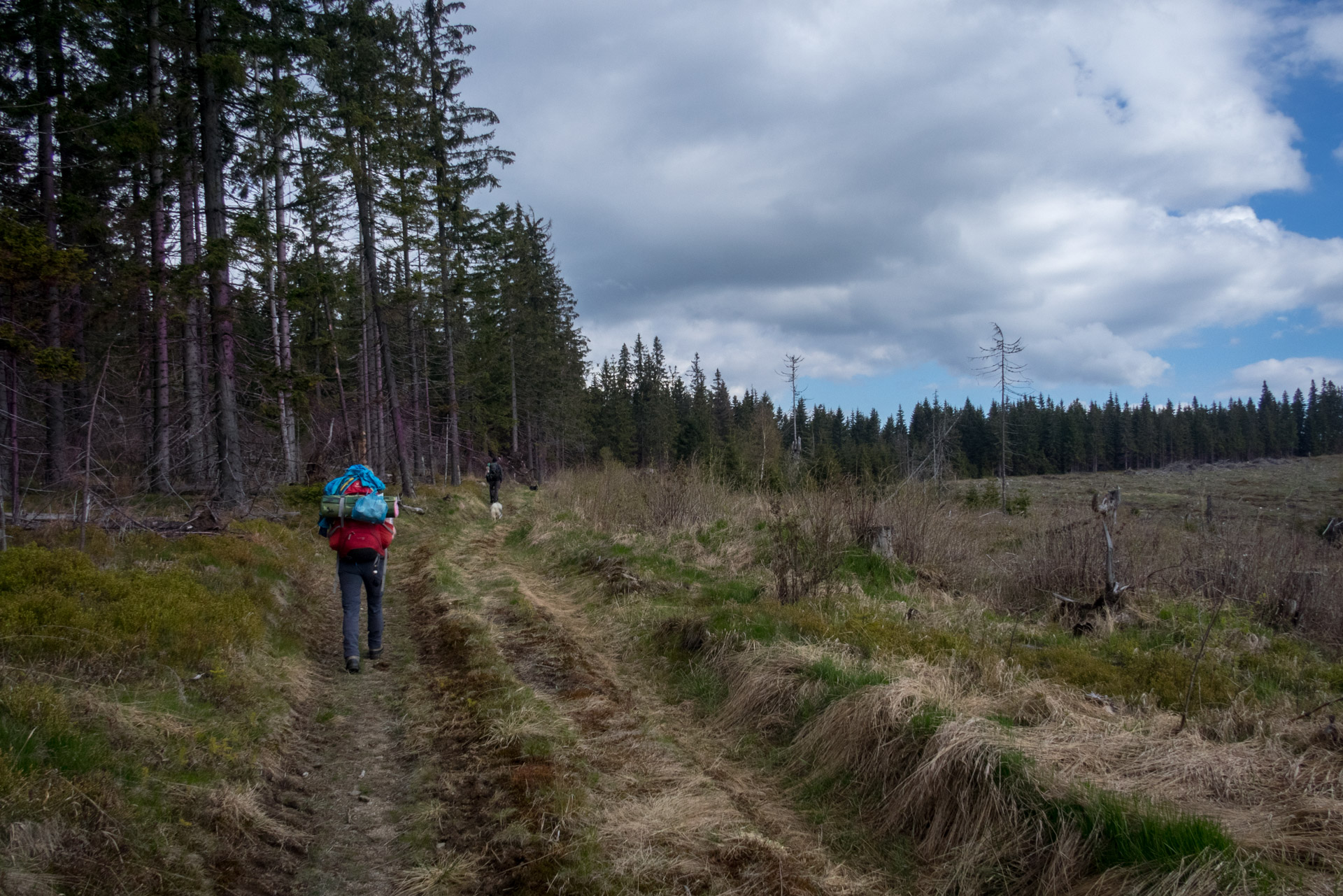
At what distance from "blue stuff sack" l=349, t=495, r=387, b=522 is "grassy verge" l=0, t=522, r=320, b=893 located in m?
1.34

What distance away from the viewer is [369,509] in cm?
682

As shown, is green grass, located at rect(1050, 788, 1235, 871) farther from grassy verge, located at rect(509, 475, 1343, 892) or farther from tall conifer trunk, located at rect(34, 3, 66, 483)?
tall conifer trunk, located at rect(34, 3, 66, 483)

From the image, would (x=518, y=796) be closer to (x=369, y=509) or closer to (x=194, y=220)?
(x=369, y=509)

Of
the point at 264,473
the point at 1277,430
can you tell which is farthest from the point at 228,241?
the point at 1277,430

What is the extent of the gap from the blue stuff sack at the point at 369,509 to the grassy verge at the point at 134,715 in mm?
1344

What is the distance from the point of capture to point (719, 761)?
16.4 ft

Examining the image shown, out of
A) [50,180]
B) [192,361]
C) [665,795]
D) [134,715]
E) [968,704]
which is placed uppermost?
[50,180]

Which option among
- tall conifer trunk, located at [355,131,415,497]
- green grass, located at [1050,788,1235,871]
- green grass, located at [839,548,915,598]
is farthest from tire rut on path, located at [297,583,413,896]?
tall conifer trunk, located at [355,131,415,497]

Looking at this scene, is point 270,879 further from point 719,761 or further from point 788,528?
point 788,528

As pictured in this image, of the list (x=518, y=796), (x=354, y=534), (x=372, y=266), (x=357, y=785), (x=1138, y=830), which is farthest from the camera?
(x=372, y=266)

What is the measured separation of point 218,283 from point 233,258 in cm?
63

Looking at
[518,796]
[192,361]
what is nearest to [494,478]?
[192,361]

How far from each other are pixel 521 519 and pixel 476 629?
12221 mm

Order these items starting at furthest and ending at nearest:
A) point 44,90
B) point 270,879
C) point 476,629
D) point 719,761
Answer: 1. point 44,90
2. point 476,629
3. point 719,761
4. point 270,879
